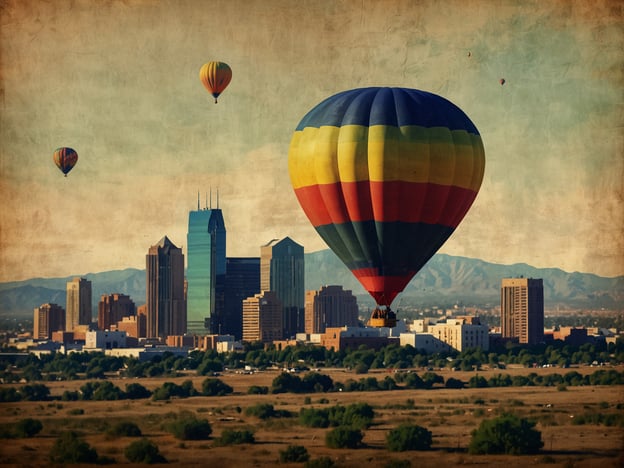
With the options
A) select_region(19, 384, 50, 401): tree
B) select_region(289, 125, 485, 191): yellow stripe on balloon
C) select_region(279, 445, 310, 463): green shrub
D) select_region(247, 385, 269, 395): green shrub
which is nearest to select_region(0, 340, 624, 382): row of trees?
select_region(19, 384, 50, 401): tree

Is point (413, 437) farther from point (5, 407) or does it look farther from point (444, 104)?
point (5, 407)

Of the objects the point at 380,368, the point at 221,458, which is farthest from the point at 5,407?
the point at 380,368

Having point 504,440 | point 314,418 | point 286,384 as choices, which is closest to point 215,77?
point 286,384

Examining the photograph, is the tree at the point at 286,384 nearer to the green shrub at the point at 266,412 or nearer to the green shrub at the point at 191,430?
the green shrub at the point at 266,412

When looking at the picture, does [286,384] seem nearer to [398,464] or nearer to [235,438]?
[235,438]

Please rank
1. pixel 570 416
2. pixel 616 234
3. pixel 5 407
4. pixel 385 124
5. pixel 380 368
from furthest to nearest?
pixel 380 368 < pixel 5 407 < pixel 570 416 < pixel 616 234 < pixel 385 124

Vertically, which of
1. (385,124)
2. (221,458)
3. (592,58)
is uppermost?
(592,58)
